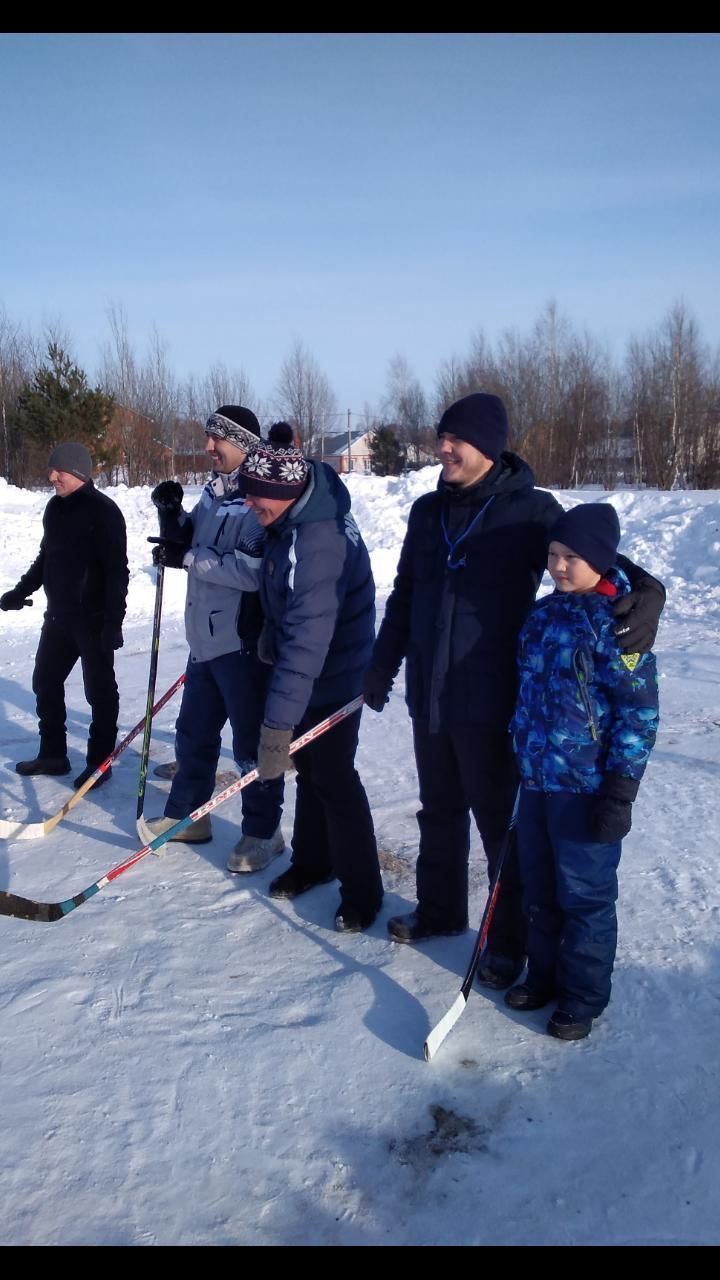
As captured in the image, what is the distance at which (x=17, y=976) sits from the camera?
3.26 metres

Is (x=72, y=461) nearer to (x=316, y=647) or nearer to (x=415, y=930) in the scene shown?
(x=316, y=647)

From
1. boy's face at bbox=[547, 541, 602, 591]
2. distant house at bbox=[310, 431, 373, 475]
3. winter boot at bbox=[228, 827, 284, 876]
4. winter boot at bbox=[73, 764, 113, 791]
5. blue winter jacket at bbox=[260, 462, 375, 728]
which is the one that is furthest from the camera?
distant house at bbox=[310, 431, 373, 475]

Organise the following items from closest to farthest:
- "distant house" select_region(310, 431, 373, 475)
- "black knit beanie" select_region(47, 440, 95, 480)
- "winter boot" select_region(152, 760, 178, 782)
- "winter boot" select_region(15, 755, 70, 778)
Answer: "black knit beanie" select_region(47, 440, 95, 480)
"winter boot" select_region(152, 760, 178, 782)
"winter boot" select_region(15, 755, 70, 778)
"distant house" select_region(310, 431, 373, 475)

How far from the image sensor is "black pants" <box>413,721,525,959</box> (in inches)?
122

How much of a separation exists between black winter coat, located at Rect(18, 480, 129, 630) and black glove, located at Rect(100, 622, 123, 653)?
0.02 m

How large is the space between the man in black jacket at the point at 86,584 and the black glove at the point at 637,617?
3.09m

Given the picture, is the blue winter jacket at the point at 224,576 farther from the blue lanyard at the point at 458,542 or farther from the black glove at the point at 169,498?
the blue lanyard at the point at 458,542

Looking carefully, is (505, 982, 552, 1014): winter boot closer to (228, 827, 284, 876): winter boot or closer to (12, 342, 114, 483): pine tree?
(228, 827, 284, 876): winter boot

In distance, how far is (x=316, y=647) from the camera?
3230 millimetres

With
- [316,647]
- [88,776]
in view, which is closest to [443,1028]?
[316,647]

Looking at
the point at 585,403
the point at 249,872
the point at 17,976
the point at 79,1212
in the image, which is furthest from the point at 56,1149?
the point at 585,403

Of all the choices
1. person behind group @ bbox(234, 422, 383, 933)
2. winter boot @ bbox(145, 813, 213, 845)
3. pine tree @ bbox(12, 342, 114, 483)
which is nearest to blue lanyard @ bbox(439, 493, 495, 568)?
person behind group @ bbox(234, 422, 383, 933)
